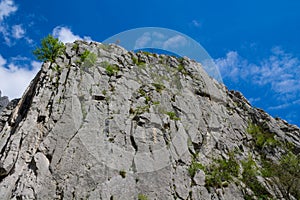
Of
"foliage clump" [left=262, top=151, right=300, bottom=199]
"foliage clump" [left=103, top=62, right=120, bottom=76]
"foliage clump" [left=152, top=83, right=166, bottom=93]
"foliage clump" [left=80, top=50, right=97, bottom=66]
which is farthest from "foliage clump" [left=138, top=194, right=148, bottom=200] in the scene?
"foliage clump" [left=80, top=50, right=97, bottom=66]

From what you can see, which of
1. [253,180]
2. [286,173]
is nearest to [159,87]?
[253,180]

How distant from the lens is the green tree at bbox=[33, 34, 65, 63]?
25328mm

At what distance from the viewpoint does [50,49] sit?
25625 mm

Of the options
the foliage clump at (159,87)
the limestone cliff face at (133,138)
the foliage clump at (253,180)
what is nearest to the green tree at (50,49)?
the limestone cliff face at (133,138)

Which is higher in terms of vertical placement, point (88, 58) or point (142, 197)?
point (88, 58)

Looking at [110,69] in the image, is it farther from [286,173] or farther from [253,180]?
[286,173]

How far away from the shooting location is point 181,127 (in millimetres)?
22469

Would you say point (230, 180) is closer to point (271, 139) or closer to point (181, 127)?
point (181, 127)

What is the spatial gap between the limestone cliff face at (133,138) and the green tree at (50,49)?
76cm

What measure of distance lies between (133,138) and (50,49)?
1219 cm

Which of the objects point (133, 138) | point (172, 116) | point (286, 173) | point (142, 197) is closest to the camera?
point (142, 197)

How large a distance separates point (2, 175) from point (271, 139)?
22694 millimetres

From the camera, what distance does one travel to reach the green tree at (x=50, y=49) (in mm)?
25328

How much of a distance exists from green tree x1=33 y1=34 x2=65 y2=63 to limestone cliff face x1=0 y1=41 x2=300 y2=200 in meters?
0.76
